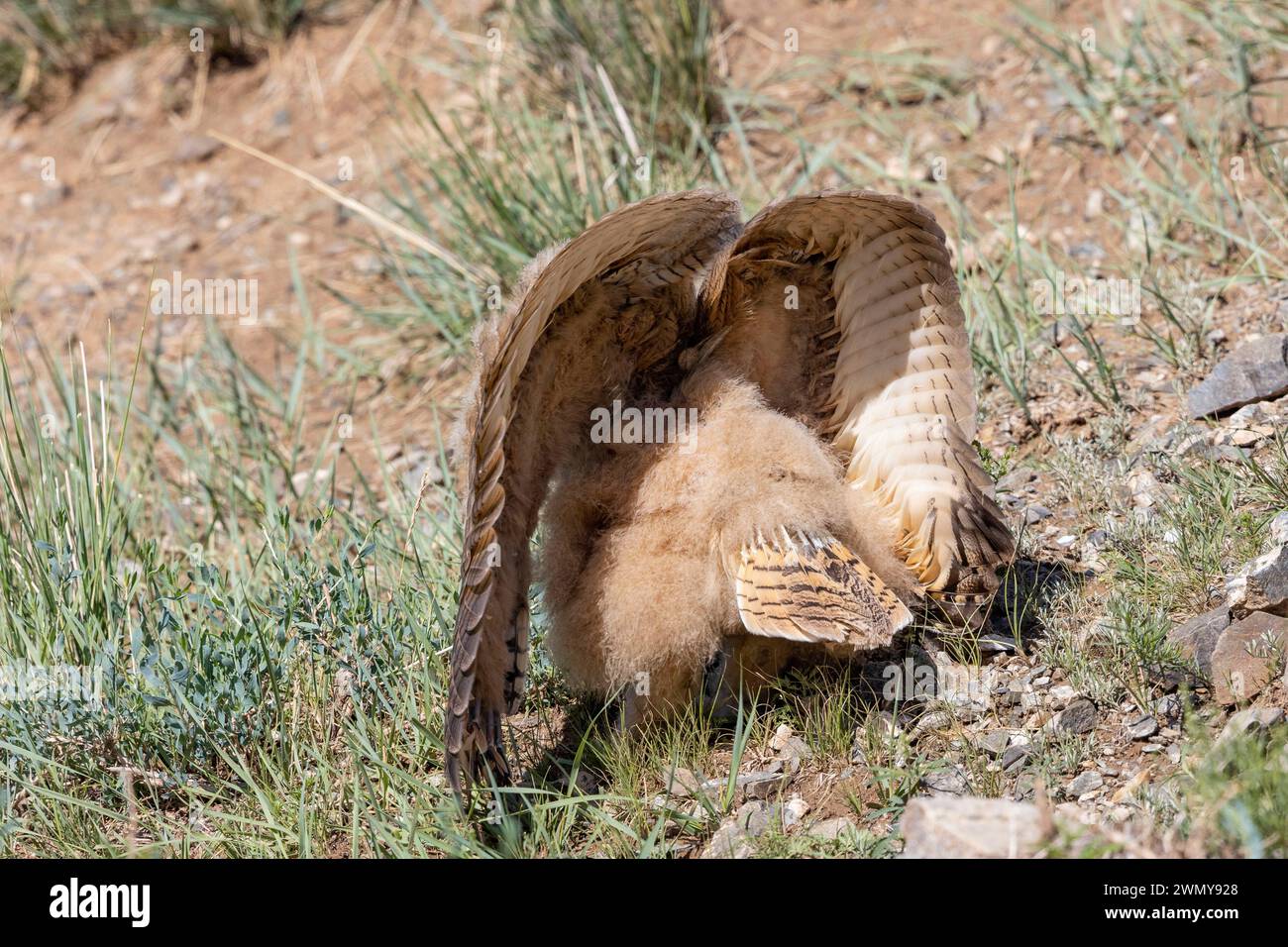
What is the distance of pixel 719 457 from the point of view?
3.19 meters

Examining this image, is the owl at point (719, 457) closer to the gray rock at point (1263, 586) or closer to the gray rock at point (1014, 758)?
the gray rock at point (1014, 758)

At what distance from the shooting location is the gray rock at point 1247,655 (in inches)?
118

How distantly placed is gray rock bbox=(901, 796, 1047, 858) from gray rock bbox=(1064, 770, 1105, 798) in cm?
50

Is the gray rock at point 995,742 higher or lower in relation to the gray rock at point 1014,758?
higher

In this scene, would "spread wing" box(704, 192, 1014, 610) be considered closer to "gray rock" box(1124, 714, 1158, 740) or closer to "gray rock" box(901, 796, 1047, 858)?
"gray rock" box(1124, 714, 1158, 740)

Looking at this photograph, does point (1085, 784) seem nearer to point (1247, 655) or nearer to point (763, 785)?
point (1247, 655)

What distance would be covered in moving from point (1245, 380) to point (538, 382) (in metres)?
2.27

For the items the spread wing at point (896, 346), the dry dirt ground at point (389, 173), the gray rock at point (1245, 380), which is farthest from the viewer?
the dry dirt ground at point (389, 173)

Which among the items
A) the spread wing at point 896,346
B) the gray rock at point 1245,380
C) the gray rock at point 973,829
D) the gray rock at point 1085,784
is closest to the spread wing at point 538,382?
the spread wing at point 896,346

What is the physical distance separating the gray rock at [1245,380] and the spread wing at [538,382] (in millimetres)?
1725

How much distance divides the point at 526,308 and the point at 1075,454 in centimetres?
202

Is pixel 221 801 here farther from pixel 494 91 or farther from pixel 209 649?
pixel 494 91

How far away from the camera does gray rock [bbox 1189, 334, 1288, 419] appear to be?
3934mm

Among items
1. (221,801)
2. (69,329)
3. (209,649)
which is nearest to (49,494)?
(209,649)
